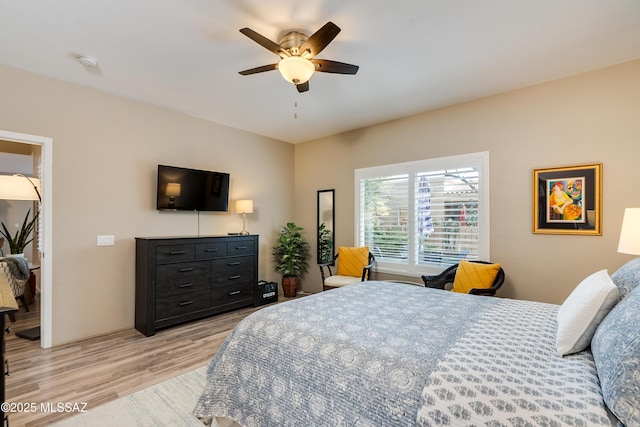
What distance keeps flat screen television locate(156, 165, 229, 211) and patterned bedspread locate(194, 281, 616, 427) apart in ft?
8.82

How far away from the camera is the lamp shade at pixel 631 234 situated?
7.11ft

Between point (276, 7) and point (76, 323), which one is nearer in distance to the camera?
point (276, 7)

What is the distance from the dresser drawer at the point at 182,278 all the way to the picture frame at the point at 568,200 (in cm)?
394

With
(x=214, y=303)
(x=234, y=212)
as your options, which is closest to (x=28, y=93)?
(x=234, y=212)

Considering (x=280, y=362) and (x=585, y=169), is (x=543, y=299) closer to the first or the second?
(x=585, y=169)

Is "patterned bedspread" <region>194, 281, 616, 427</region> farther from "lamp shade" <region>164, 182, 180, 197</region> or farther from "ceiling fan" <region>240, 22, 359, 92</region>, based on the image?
"lamp shade" <region>164, 182, 180, 197</region>

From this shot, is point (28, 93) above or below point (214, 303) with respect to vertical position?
above

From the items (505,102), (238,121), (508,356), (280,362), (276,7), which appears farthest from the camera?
(238,121)

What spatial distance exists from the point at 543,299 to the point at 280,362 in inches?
120

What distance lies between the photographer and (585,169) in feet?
9.72

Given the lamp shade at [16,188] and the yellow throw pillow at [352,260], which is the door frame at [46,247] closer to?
the lamp shade at [16,188]

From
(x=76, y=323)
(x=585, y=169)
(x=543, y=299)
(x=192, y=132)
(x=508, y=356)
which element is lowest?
(x=76, y=323)

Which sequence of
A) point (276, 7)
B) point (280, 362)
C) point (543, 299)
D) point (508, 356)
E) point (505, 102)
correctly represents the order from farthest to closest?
point (505, 102) < point (543, 299) < point (276, 7) < point (280, 362) < point (508, 356)

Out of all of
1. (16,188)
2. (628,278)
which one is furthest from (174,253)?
(628,278)
